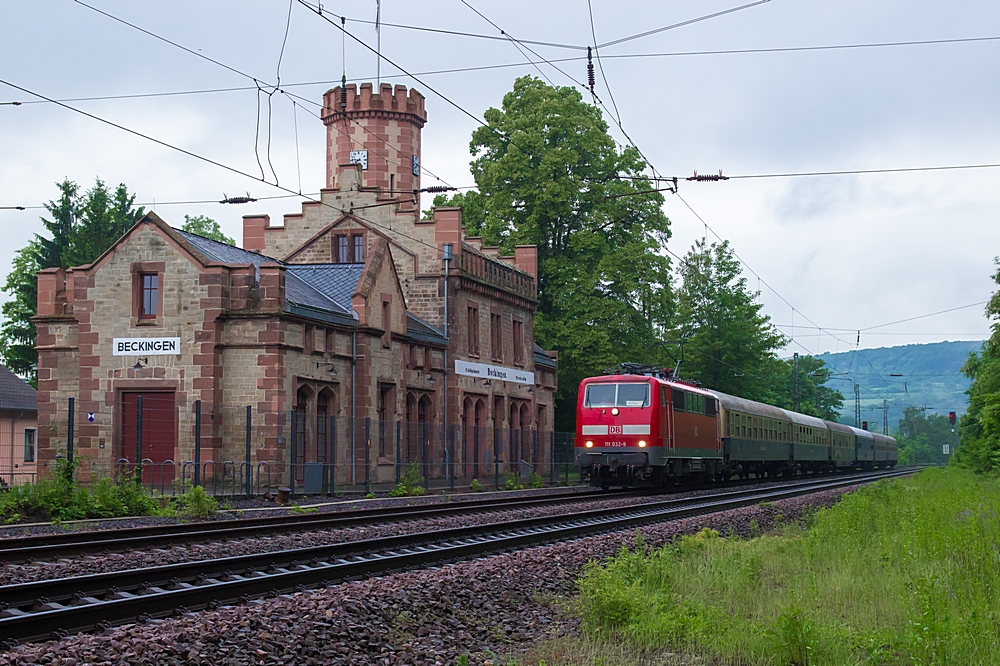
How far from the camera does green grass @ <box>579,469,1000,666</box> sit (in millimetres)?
8289

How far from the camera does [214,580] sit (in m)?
11.4

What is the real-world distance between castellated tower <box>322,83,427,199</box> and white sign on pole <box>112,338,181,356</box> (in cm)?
1976

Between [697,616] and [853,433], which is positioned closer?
[697,616]

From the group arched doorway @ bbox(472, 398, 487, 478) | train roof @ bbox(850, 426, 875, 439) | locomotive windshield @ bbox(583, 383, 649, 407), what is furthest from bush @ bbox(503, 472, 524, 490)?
train roof @ bbox(850, 426, 875, 439)

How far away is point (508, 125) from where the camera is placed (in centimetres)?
5422

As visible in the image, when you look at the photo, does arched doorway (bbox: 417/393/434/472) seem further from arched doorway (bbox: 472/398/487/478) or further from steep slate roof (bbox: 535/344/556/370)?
steep slate roof (bbox: 535/344/556/370)

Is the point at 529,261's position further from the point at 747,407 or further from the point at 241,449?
the point at 241,449

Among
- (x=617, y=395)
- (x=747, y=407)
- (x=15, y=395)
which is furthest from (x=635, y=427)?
(x=15, y=395)

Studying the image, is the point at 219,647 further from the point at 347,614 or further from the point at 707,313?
the point at 707,313

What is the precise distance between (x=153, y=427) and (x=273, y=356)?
12.3ft

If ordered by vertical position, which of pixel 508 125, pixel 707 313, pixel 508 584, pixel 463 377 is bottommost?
pixel 508 584

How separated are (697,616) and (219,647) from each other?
12.6ft

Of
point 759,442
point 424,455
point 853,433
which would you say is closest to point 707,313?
point 853,433

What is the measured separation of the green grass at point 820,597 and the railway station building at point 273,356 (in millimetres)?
17121
